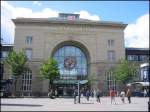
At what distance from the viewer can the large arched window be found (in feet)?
239

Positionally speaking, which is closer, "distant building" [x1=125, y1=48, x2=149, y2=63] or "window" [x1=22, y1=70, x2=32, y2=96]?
"window" [x1=22, y1=70, x2=32, y2=96]

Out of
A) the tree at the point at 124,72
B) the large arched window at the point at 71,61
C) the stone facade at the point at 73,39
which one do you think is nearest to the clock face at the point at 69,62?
the large arched window at the point at 71,61

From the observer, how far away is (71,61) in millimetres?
72812

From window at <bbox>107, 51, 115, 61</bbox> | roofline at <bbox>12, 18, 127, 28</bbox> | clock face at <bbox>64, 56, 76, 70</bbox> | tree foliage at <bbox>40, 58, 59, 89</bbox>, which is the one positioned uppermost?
roofline at <bbox>12, 18, 127, 28</bbox>

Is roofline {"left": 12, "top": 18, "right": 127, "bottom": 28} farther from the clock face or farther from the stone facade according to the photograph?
the clock face

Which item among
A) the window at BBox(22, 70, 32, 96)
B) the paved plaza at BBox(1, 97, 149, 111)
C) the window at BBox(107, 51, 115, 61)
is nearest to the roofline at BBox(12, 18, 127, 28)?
the window at BBox(107, 51, 115, 61)

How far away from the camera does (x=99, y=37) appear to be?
233ft

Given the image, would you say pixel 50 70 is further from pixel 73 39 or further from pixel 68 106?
pixel 68 106

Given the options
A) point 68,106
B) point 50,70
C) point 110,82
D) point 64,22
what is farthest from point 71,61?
point 68,106

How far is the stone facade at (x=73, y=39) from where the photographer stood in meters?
69.2

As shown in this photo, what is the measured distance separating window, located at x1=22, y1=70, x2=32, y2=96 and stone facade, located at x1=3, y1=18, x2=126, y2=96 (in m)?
1.47

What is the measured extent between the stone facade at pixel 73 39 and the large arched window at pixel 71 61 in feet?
7.38

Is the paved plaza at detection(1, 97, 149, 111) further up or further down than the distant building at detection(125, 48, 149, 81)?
further down

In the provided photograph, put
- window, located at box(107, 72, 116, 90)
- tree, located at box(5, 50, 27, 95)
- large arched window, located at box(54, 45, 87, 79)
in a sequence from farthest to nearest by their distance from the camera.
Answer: large arched window, located at box(54, 45, 87, 79) → window, located at box(107, 72, 116, 90) → tree, located at box(5, 50, 27, 95)
